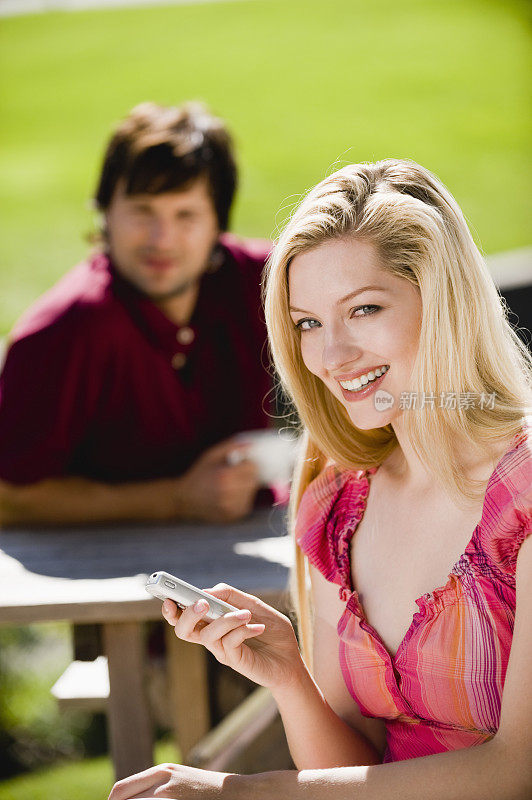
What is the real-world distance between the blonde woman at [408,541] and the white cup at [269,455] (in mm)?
798

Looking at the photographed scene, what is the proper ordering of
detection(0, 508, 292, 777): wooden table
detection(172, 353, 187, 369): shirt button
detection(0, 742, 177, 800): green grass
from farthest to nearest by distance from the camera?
detection(0, 742, 177, 800): green grass → detection(172, 353, 187, 369): shirt button → detection(0, 508, 292, 777): wooden table

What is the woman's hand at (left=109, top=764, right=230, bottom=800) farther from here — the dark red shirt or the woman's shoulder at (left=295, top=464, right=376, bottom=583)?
the dark red shirt

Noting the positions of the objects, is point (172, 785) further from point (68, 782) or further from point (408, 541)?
point (68, 782)

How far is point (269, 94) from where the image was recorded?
29.9 feet

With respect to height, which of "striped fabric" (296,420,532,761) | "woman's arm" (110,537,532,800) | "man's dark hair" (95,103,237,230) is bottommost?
"woman's arm" (110,537,532,800)

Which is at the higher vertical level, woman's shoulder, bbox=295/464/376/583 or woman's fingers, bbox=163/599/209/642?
woman's shoulder, bbox=295/464/376/583

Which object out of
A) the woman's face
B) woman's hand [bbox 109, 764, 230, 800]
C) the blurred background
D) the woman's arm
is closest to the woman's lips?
the woman's face

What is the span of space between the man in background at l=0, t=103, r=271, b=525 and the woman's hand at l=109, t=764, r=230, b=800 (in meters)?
0.95

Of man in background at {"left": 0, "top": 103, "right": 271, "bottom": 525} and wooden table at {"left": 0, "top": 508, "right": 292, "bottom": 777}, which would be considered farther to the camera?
man in background at {"left": 0, "top": 103, "right": 271, "bottom": 525}

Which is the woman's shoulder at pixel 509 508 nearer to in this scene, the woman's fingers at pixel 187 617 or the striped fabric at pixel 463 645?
the striped fabric at pixel 463 645

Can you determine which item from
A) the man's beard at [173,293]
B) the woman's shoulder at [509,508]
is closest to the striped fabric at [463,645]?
the woman's shoulder at [509,508]

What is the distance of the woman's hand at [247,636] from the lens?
133 centimetres

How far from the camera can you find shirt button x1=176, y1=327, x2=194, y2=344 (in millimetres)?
2479

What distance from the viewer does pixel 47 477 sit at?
2354 mm
